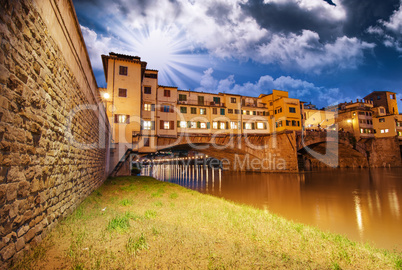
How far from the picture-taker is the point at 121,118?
87.5 feet

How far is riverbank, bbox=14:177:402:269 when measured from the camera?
4641mm

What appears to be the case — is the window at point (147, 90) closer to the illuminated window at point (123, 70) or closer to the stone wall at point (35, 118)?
the illuminated window at point (123, 70)

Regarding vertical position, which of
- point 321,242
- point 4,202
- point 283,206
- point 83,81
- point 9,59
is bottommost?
point 283,206

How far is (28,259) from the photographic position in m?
3.99

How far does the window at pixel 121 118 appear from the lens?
86.3ft

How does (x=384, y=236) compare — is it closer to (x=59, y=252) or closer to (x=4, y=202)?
(x=59, y=252)

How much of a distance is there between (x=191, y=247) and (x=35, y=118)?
16.4ft

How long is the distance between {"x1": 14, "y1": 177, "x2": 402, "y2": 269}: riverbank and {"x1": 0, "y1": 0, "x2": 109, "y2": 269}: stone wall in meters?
0.66

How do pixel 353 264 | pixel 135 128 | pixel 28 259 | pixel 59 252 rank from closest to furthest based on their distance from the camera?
pixel 28 259 < pixel 59 252 < pixel 353 264 < pixel 135 128

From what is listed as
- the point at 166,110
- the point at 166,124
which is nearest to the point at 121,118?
the point at 166,124

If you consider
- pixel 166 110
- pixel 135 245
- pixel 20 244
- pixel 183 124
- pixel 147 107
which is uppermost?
pixel 166 110

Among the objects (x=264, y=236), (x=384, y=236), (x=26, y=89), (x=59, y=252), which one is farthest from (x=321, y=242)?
(x=26, y=89)

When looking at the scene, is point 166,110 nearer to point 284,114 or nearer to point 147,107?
point 147,107

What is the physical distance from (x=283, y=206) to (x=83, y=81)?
1458 centimetres
